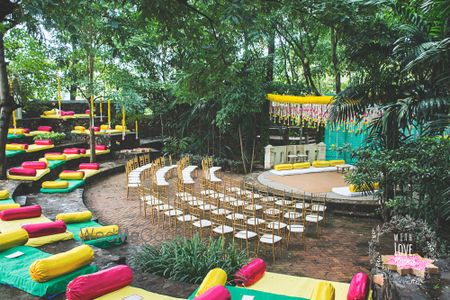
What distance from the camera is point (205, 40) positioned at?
19.5ft

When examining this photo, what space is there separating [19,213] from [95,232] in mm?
1474

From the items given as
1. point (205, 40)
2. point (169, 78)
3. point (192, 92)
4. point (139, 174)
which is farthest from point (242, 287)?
point (169, 78)

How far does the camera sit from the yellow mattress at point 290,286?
504cm

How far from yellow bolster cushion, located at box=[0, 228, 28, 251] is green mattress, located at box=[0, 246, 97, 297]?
0.13m

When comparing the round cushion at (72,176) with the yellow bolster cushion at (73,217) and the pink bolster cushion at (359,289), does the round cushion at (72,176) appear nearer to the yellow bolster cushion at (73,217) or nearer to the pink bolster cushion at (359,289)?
the yellow bolster cushion at (73,217)

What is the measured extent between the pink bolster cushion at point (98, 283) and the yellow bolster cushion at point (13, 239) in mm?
1908

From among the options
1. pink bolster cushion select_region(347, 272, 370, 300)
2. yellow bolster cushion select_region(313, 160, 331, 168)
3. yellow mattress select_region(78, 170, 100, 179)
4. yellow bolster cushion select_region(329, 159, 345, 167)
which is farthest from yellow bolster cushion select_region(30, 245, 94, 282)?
yellow bolster cushion select_region(329, 159, 345, 167)

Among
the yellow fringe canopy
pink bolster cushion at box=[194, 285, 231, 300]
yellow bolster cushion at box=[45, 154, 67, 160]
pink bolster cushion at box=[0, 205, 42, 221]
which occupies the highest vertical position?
the yellow fringe canopy

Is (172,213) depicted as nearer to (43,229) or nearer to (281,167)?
(43,229)

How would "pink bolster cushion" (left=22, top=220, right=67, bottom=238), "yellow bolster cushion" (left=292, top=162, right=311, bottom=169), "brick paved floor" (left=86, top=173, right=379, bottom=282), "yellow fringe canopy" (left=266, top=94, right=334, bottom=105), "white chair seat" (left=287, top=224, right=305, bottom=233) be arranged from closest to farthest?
"pink bolster cushion" (left=22, top=220, right=67, bottom=238), "brick paved floor" (left=86, top=173, right=379, bottom=282), "white chair seat" (left=287, top=224, right=305, bottom=233), "yellow fringe canopy" (left=266, top=94, right=334, bottom=105), "yellow bolster cushion" (left=292, top=162, right=311, bottom=169)

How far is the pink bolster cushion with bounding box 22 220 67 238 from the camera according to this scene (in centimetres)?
625

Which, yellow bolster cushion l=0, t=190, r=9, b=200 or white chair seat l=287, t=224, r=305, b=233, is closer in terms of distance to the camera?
white chair seat l=287, t=224, r=305, b=233

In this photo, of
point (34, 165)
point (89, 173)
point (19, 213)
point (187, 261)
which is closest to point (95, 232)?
point (19, 213)

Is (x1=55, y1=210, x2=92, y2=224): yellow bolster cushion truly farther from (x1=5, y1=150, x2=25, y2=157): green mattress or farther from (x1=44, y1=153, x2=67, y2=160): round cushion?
(x1=5, y1=150, x2=25, y2=157): green mattress
